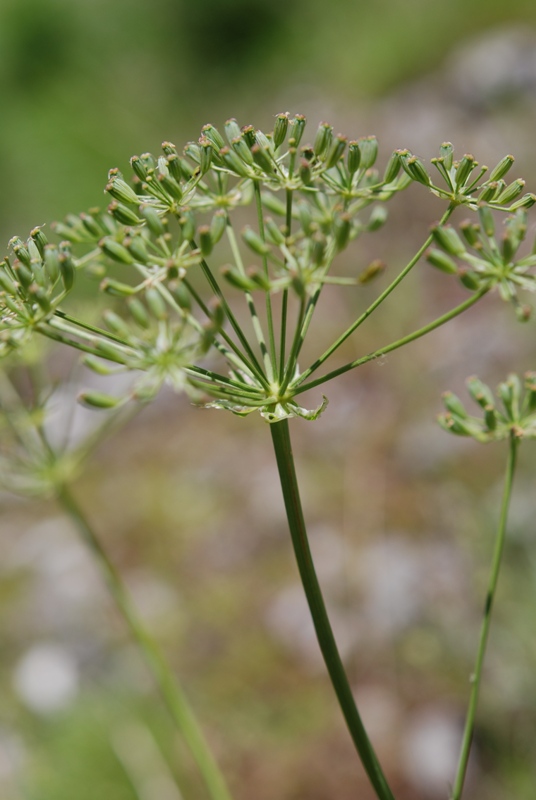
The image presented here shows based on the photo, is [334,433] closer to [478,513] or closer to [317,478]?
[317,478]

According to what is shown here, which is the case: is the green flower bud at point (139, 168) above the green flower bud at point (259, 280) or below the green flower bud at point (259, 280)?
above

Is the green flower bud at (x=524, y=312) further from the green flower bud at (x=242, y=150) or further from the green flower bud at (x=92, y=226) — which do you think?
the green flower bud at (x=92, y=226)

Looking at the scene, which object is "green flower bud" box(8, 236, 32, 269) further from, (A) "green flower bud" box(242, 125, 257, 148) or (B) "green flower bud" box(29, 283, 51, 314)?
(A) "green flower bud" box(242, 125, 257, 148)

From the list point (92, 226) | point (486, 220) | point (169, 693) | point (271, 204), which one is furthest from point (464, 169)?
point (169, 693)

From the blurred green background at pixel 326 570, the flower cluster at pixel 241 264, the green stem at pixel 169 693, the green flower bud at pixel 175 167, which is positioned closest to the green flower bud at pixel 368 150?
A: the flower cluster at pixel 241 264

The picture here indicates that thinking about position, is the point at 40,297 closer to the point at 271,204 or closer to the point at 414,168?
the point at 271,204
